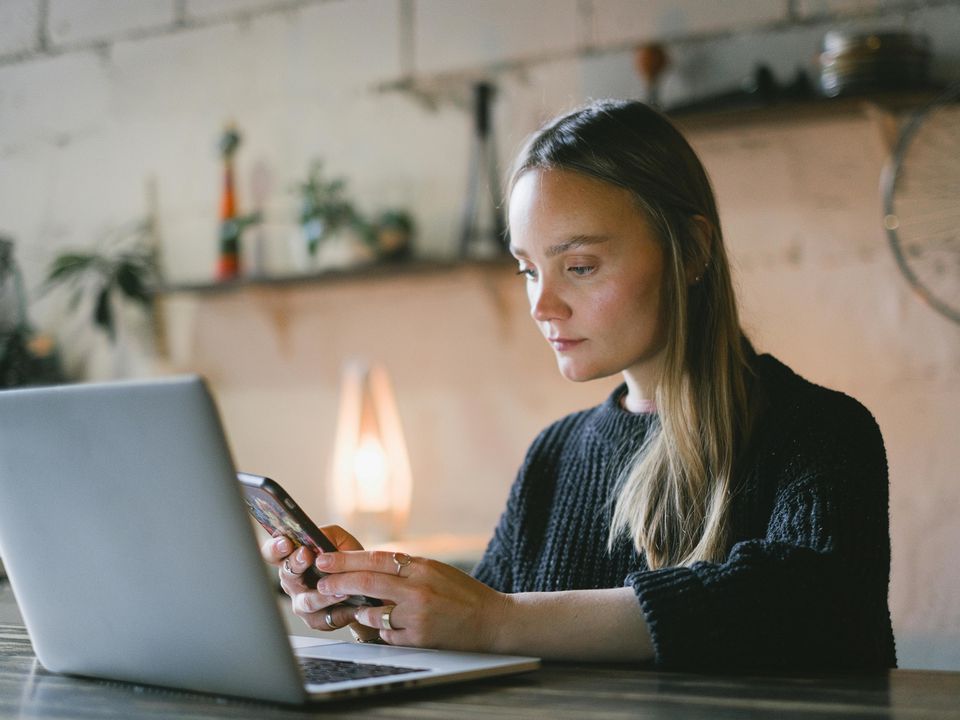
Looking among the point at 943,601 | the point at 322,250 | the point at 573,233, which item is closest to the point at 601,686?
the point at 573,233

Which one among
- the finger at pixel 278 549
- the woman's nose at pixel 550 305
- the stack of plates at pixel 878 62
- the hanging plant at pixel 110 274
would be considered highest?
the stack of plates at pixel 878 62

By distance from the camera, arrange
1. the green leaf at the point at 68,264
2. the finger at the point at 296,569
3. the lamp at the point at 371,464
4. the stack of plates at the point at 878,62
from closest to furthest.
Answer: the finger at the point at 296,569 < the stack of plates at the point at 878,62 < the lamp at the point at 371,464 < the green leaf at the point at 68,264

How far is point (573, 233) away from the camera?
1.26 m

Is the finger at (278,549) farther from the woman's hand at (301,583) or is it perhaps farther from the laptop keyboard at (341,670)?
the laptop keyboard at (341,670)

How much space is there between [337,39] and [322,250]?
608 mm

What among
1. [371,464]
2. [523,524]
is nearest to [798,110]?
[371,464]

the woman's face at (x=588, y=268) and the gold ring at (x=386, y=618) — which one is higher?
the woman's face at (x=588, y=268)

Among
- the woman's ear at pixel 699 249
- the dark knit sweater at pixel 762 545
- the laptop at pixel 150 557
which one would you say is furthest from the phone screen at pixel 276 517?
the woman's ear at pixel 699 249

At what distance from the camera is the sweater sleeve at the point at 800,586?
939 millimetres

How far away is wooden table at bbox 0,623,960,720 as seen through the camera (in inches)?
29.7

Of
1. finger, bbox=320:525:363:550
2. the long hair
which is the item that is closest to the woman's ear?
the long hair

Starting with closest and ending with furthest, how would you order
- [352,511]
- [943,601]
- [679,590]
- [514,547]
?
[679,590], [514,547], [943,601], [352,511]

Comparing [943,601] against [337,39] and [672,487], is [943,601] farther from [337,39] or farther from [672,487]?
[337,39]

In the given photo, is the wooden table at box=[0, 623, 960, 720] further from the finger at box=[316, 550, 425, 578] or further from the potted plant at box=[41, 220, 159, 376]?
the potted plant at box=[41, 220, 159, 376]
